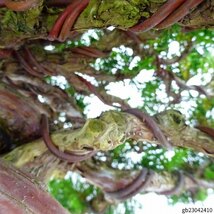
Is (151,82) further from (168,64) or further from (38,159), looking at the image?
(38,159)

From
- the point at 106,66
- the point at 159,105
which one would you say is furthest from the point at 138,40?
the point at 159,105

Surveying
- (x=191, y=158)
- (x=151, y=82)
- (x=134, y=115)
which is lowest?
(x=191, y=158)

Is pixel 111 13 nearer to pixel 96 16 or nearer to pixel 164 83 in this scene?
pixel 96 16

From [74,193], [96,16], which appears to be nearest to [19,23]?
[96,16]

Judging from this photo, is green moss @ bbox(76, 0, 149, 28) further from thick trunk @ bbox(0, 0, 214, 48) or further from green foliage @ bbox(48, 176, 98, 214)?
green foliage @ bbox(48, 176, 98, 214)

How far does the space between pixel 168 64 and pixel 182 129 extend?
1.25 feet

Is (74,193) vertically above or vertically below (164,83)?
below

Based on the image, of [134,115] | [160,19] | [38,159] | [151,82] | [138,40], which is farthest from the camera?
[151,82]

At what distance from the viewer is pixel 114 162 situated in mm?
1039

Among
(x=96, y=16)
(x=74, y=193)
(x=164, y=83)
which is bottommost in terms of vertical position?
(x=74, y=193)

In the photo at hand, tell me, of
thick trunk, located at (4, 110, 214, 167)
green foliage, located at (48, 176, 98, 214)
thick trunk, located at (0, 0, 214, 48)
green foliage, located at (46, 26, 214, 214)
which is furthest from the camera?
green foliage, located at (48, 176, 98, 214)

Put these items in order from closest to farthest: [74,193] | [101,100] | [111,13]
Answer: [111,13], [101,100], [74,193]

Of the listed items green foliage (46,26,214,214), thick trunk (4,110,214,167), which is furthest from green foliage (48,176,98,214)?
thick trunk (4,110,214,167)

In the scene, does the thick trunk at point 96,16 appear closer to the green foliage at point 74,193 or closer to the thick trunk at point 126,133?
the thick trunk at point 126,133
